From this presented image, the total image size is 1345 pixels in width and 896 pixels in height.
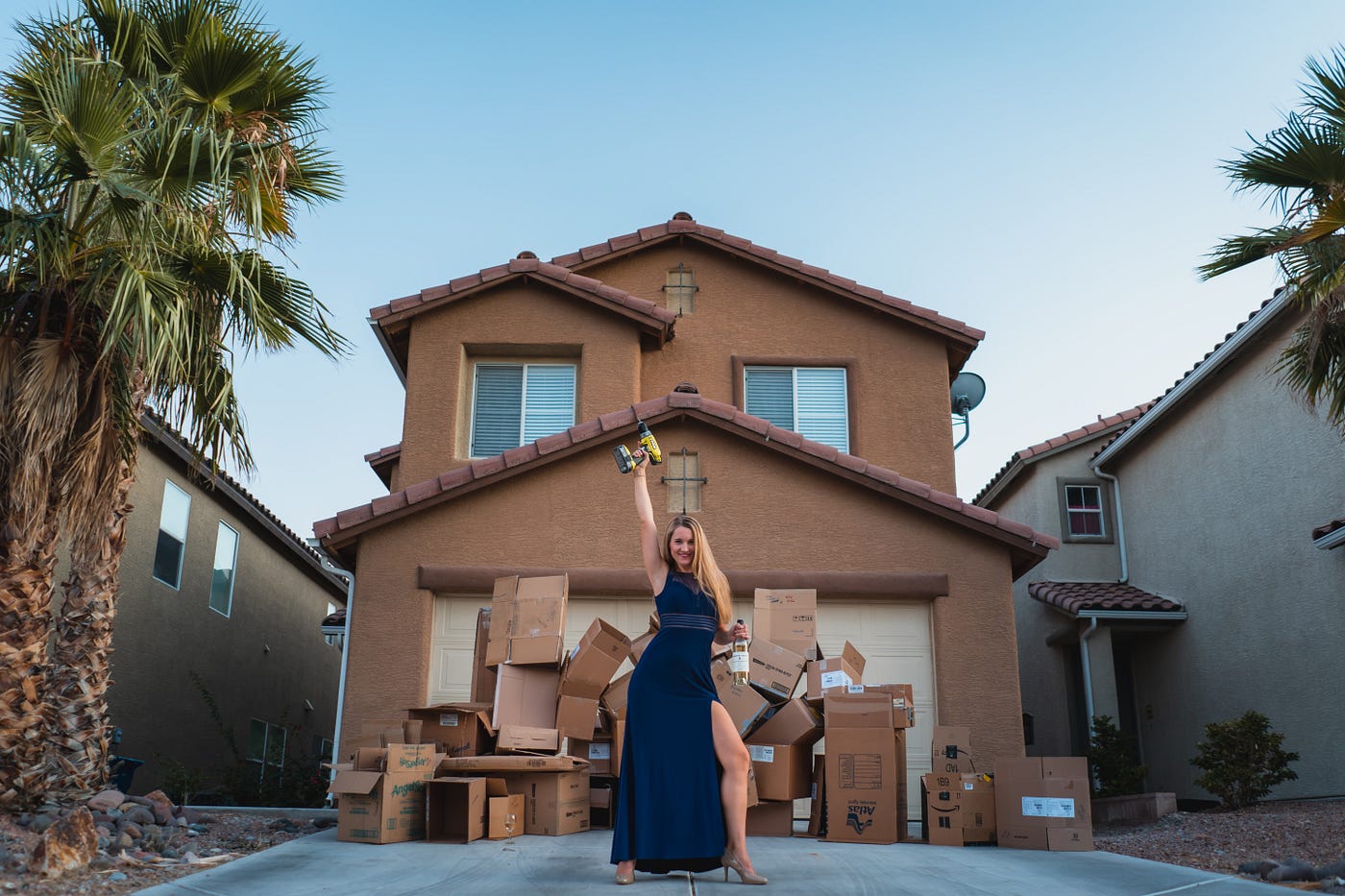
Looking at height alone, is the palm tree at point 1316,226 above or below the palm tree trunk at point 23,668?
above

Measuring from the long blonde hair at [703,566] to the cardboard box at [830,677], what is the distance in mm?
2927

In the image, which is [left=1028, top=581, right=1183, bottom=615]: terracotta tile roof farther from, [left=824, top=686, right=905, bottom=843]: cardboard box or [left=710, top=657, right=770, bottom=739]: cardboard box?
[left=710, top=657, right=770, bottom=739]: cardboard box

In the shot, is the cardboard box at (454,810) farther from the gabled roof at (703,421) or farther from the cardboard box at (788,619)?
the gabled roof at (703,421)

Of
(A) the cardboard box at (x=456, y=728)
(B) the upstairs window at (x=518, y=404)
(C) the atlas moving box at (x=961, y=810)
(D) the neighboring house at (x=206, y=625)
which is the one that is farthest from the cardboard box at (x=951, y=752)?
(D) the neighboring house at (x=206, y=625)

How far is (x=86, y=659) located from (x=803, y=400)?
8.32 metres

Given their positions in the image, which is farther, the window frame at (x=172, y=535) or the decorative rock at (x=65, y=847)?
the window frame at (x=172, y=535)

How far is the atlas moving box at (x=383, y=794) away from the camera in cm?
700

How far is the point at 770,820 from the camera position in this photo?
8094 mm

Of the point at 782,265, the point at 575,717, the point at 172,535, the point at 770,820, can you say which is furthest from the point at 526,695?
the point at 172,535

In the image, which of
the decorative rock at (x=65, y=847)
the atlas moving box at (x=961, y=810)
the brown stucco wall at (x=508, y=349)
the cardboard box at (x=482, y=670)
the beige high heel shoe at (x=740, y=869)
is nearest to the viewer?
the beige high heel shoe at (x=740, y=869)

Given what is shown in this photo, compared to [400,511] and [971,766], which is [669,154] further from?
[971,766]

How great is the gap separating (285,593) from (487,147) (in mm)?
9231

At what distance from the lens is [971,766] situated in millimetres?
8219

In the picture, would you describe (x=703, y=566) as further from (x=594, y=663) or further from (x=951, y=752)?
(x=951, y=752)
